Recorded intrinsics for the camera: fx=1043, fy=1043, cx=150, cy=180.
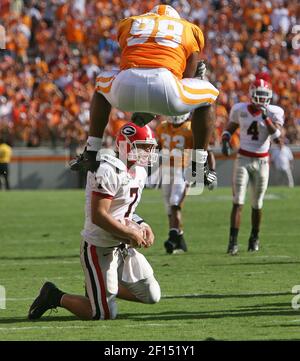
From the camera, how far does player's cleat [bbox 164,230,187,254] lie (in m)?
11.2

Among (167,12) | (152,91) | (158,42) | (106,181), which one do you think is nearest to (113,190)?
(106,181)

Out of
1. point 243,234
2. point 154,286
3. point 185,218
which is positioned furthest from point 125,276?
point 185,218

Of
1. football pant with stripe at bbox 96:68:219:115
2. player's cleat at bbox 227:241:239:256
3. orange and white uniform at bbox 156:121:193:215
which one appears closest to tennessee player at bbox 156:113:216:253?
orange and white uniform at bbox 156:121:193:215

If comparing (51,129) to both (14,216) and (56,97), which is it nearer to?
(56,97)

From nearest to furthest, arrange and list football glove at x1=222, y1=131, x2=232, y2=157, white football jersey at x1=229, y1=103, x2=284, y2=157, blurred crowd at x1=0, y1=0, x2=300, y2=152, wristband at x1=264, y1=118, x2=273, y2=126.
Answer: football glove at x1=222, y1=131, x2=232, y2=157 < wristband at x1=264, y1=118, x2=273, y2=126 < white football jersey at x1=229, y1=103, x2=284, y2=157 < blurred crowd at x1=0, y1=0, x2=300, y2=152

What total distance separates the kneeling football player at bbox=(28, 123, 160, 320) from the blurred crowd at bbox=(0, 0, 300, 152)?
46.8ft

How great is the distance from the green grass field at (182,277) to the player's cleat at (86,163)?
3.26 ft

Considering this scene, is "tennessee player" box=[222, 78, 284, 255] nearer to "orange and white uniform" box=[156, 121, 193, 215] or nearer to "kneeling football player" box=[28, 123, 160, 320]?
"orange and white uniform" box=[156, 121, 193, 215]

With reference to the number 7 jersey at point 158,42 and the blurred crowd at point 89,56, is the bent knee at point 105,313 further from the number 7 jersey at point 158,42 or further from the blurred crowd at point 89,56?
the blurred crowd at point 89,56

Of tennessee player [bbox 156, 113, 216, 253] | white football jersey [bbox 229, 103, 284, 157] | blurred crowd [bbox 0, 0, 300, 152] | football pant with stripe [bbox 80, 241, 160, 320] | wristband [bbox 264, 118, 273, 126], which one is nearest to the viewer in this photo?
football pant with stripe [bbox 80, 241, 160, 320]

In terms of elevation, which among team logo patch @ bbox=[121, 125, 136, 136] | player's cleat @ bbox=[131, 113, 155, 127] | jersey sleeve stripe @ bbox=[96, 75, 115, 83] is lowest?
team logo patch @ bbox=[121, 125, 136, 136]

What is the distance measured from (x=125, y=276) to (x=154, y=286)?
21cm

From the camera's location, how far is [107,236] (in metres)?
6.83

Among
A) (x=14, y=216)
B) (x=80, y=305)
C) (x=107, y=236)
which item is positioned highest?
(x=107, y=236)
